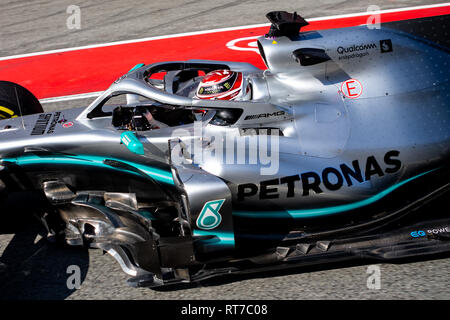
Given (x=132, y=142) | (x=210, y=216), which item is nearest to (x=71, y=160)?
(x=132, y=142)

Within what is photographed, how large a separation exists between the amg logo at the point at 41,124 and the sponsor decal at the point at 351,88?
266cm

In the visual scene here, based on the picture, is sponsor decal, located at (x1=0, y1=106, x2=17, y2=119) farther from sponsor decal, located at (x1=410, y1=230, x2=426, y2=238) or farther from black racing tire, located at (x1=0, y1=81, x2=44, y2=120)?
sponsor decal, located at (x1=410, y1=230, x2=426, y2=238)

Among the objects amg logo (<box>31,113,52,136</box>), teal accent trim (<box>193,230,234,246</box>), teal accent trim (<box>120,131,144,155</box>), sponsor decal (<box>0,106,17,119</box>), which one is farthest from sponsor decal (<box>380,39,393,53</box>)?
sponsor decal (<box>0,106,17,119</box>)

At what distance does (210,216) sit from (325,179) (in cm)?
91

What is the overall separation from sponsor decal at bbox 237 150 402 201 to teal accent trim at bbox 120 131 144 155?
878mm

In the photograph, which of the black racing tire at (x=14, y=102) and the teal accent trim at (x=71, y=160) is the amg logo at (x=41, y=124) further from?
the black racing tire at (x=14, y=102)

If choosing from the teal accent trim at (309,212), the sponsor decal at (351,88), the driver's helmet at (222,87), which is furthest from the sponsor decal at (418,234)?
the driver's helmet at (222,87)

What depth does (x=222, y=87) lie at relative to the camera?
4613mm

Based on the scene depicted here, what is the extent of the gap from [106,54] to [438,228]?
722 centimetres

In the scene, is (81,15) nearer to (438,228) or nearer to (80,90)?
(80,90)

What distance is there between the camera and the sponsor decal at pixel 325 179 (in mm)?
4098

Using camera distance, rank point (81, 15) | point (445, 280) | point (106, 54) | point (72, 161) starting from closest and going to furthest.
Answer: point (445, 280), point (72, 161), point (106, 54), point (81, 15)
